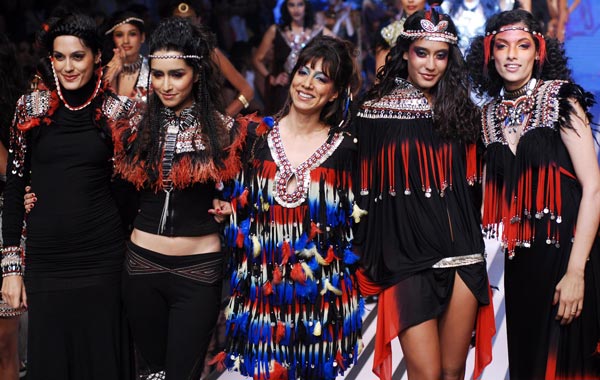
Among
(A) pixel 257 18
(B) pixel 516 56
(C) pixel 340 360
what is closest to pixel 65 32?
(C) pixel 340 360

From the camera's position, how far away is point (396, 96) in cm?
330

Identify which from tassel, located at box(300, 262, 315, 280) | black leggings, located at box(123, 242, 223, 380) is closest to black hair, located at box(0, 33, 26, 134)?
black leggings, located at box(123, 242, 223, 380)

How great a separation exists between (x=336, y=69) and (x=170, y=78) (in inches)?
26.3

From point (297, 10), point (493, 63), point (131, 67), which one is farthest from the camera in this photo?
point (297, 10)

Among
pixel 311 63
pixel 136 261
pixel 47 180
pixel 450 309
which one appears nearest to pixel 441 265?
pixel 450 309

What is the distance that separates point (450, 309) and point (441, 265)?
186mm

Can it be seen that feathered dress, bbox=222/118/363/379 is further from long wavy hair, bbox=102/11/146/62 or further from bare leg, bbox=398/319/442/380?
long wavy hair, bbox=102/11/146/62

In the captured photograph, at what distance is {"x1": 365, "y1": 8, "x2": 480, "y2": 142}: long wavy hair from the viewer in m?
3.18

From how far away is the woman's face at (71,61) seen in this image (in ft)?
10.6

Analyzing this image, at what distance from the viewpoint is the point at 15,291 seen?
329 centimetres

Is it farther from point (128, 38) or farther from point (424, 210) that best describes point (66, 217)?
point (128, 38)

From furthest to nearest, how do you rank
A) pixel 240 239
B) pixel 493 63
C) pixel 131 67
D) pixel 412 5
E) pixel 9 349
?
pixel 412 5, pixel 131 67, pixel 9 349, pixel 493 63, pixel 240 239

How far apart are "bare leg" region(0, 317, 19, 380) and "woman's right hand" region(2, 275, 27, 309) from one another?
43 centimetres

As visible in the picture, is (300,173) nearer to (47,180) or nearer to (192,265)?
(192,265)
